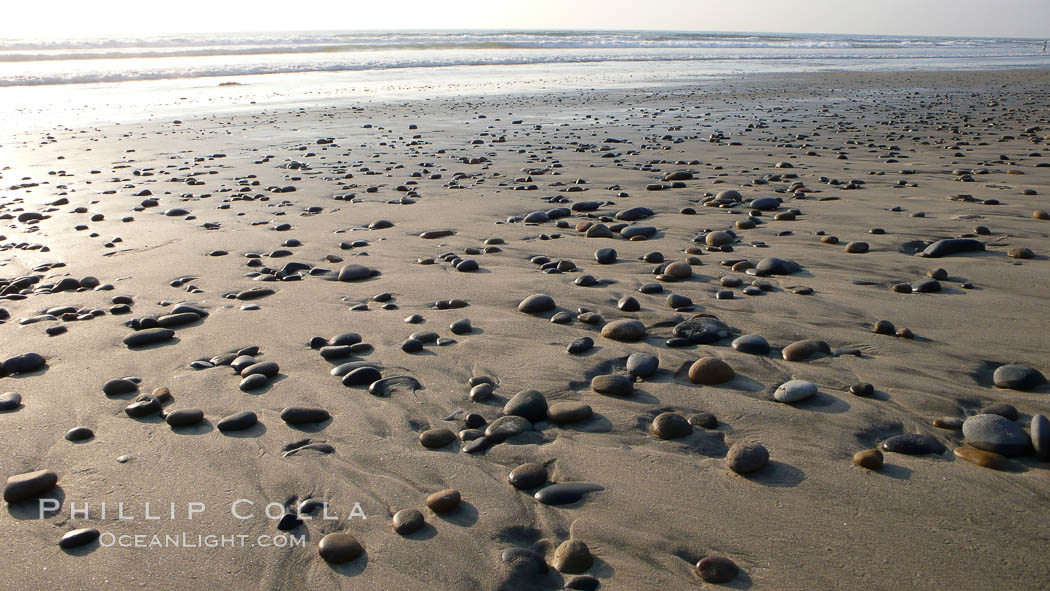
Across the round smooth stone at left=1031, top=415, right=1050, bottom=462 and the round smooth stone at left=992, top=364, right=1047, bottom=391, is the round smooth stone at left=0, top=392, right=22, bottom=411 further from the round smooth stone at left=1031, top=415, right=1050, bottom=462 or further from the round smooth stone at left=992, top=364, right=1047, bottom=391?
the round smooth stone at left=992, top=364, right=1047, bottom=391

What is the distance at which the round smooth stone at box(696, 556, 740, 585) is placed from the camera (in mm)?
1799

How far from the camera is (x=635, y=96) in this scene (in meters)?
18.5

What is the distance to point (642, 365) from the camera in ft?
9.66

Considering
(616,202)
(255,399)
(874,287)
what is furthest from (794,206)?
(255,399)

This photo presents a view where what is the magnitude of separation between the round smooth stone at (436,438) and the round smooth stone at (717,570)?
0.97 m

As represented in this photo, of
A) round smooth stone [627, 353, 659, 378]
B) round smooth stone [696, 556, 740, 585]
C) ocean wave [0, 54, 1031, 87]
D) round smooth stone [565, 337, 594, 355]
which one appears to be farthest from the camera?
ocean wave [0, 54, 1031, 87]

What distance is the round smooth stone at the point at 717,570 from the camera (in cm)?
180

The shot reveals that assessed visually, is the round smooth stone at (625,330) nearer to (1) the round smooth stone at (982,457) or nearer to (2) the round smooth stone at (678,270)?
(2) the round smooth stone at (678,270)

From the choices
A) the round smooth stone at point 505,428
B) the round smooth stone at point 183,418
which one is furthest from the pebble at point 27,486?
the round smooth stone at point 505,428

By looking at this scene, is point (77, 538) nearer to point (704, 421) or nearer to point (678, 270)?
point (704, 421)

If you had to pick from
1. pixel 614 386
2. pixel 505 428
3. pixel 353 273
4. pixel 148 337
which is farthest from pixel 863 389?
pixel 148 337

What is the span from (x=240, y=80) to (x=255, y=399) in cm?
2529

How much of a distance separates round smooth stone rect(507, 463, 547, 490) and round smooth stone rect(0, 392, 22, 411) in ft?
6.52

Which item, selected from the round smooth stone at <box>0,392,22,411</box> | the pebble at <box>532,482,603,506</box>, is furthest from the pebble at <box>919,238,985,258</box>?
the round smooth stone at <box>0,392,22,411</box>
